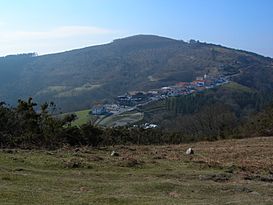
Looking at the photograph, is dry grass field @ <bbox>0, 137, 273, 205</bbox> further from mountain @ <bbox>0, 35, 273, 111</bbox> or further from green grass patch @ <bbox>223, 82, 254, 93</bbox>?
green grass patch @ <bbox>223, 82, 254, 93</bbox>

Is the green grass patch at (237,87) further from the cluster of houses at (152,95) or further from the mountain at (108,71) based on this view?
the cluster of houses at (152,95)

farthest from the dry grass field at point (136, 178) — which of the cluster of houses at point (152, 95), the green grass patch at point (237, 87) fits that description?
the green grass patch at point (237, 87)

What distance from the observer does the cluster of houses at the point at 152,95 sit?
314 feet

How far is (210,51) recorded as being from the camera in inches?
7692

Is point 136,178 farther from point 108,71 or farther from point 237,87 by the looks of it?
point 108,71

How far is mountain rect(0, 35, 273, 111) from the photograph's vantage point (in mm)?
121375

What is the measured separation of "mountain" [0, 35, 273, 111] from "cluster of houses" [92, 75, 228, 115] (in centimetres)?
608

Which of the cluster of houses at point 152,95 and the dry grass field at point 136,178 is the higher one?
the cluster of houses at point 152,95

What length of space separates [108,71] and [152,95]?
151 ft

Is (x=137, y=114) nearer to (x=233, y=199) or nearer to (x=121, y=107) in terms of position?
(x=121, y=107)

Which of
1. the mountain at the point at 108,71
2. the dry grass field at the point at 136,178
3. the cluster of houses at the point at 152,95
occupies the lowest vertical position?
the dry grass field at the point at 136,178

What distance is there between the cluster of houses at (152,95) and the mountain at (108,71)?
6082 millimetres

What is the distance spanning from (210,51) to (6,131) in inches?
6822

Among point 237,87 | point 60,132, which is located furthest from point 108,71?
point 60,132
